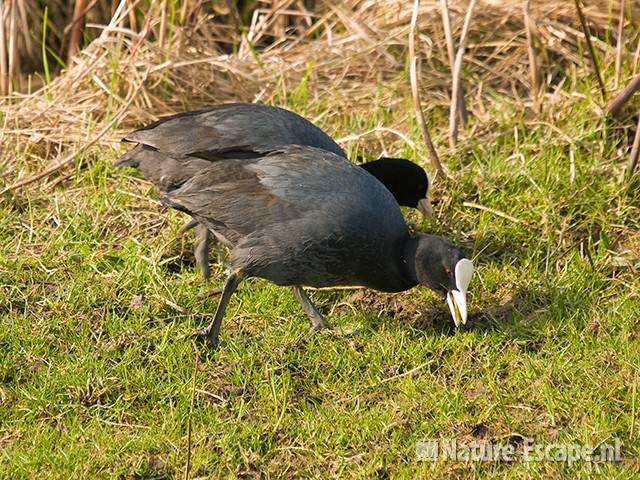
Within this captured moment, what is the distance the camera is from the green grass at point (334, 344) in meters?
3.58

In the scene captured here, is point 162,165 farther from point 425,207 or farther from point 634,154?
point 634,154

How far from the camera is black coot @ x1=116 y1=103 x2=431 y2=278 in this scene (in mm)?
4598

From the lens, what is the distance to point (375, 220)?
423cm

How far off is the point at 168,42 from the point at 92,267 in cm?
188

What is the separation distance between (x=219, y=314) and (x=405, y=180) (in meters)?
1.32

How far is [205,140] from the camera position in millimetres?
4633

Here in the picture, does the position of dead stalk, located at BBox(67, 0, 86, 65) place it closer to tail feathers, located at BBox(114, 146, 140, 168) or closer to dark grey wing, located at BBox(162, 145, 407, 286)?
tail feathers, located at BBox(114, 146, 140, 168)

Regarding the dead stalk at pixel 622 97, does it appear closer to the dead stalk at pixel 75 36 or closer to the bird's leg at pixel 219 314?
the bird's leg at pixel 219 314

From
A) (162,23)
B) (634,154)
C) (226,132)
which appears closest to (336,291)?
(226,132)

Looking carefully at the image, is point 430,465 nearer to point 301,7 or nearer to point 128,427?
point 128,427

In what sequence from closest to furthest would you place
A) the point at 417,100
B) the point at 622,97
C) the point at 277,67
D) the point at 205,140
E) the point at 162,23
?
the point at 205,140 < the point at 417,100 < the point at 622,97 < the point at 162,23 < the point at 277,67

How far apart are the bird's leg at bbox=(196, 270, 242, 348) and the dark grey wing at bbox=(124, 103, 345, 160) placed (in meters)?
Answer: 0.62


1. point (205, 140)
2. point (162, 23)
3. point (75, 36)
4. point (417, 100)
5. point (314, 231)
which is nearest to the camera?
point (314, 231)

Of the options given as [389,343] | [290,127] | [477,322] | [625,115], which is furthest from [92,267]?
[625,115]
